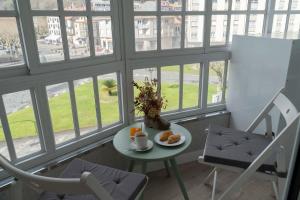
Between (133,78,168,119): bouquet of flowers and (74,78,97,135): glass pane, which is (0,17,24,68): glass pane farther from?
(133,78,168,119): bouquet of flowers

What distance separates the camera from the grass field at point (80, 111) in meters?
1.43

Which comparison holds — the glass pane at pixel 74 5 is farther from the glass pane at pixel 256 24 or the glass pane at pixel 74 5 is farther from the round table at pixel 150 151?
the glass pane at pixel 256 24

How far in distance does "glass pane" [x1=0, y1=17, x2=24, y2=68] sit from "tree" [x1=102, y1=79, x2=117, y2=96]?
2.08ft


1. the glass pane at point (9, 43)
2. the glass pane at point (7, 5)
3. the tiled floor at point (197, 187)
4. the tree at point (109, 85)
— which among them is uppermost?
the glass pane at point (7, 5)

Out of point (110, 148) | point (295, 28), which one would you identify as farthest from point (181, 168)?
point (295, 28)

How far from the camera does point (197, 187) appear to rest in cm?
192

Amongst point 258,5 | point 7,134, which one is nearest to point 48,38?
point 7,134

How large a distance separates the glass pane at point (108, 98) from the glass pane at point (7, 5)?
0.71m

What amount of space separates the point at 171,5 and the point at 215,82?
89cm

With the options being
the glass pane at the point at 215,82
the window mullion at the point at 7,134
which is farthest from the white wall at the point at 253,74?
the window mullion at the point at 7,134

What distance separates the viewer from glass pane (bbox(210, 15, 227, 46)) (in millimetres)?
2055

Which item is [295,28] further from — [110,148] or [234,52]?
[110,148]

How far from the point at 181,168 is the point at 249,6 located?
1.66m

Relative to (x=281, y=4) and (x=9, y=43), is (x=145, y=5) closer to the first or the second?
(x=9, y=43)
